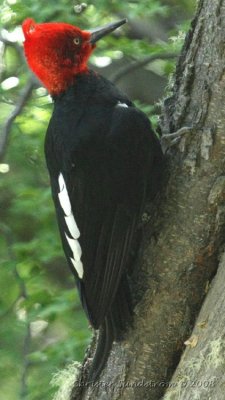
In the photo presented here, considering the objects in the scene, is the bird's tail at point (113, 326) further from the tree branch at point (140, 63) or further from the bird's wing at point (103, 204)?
the tree branch at point (140, 63)

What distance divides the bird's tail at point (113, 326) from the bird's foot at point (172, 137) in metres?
0.49

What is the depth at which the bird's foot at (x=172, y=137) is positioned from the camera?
257cm

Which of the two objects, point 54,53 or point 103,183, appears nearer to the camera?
point 103,183

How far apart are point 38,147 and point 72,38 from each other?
140 cm

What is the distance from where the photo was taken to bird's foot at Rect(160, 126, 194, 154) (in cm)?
257

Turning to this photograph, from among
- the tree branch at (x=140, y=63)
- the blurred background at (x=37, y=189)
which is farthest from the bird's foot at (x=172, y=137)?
the tree branch at (x=140, y=63)

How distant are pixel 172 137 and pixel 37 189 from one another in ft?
6.06

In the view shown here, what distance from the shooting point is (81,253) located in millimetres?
2582

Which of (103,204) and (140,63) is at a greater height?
(103,204)

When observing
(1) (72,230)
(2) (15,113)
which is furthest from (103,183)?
(2) (15,113)

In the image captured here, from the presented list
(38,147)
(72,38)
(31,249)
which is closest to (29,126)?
(38,147)

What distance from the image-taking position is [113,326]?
2.50 metres

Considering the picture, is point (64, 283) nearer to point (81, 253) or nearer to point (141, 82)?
point (141, 82)

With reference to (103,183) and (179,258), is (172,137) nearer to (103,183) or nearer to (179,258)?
(103,183)
